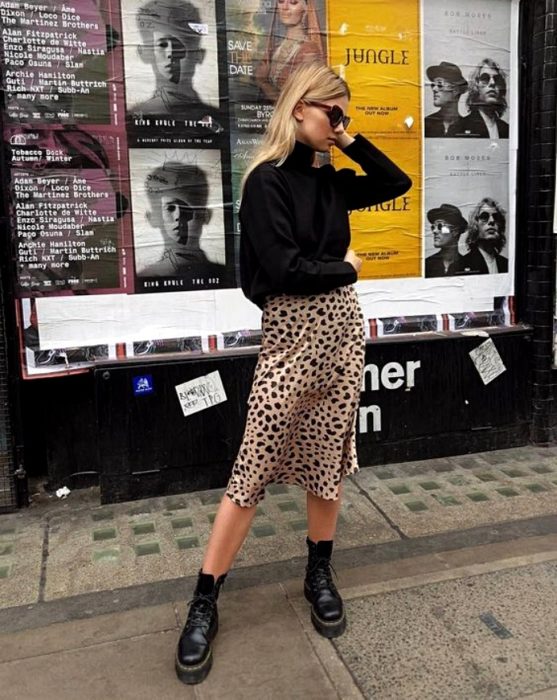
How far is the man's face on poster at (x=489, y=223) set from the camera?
4371 mm

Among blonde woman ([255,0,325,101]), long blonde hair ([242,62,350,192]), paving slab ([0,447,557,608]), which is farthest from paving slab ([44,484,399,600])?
blonde woman ([255,0,325,101])

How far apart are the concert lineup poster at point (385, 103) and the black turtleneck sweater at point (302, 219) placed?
1.46 meters

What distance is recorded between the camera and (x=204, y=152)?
3.80 metres

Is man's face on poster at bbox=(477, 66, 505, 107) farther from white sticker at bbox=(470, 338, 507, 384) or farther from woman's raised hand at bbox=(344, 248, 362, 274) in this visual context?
woman's raised hand at bbox=(344, 248, 362, 274)

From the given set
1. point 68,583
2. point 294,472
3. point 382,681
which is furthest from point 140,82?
point 382,681

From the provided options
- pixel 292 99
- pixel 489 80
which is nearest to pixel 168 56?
pixel 292 99

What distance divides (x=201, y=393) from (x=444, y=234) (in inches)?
70.5

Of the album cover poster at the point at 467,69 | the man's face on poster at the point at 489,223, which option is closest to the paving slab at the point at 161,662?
the man's face on poster at the point at 489,223

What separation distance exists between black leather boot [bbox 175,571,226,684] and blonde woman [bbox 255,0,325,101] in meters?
2.64

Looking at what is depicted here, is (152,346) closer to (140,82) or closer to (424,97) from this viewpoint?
(140,82)

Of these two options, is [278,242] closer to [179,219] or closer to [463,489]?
[179,219]

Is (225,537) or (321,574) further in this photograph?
(321,574)

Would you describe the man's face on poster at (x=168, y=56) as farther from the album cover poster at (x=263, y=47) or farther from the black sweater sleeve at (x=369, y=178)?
the black sweater sleeve at (x=369, y=178)

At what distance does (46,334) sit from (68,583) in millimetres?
1293
